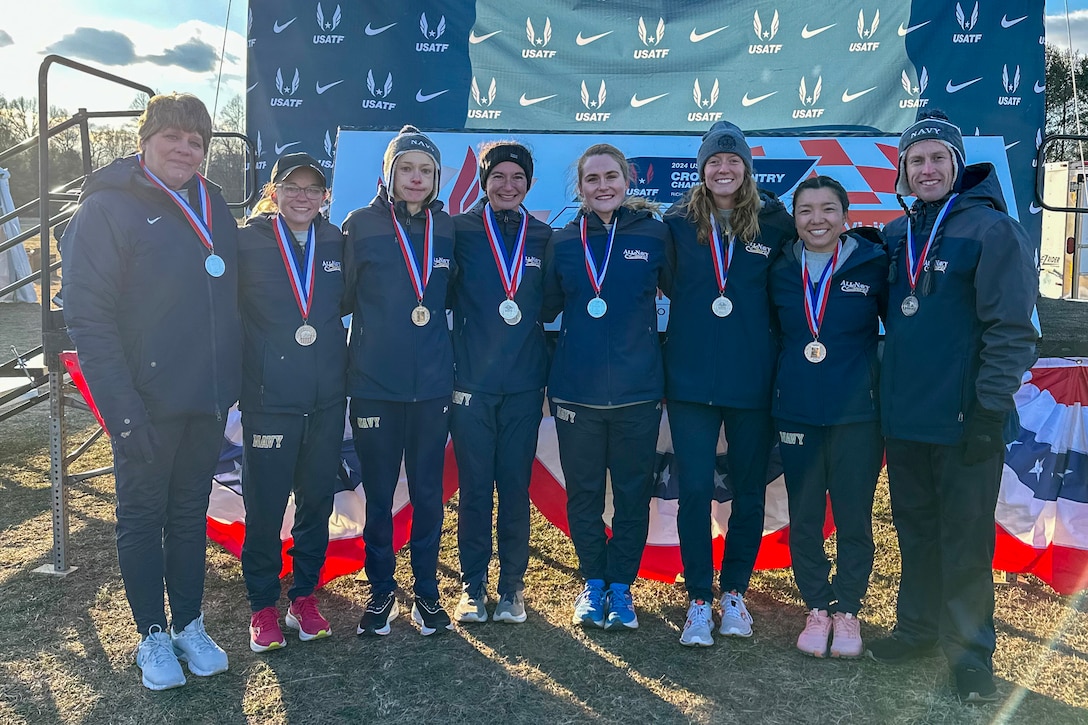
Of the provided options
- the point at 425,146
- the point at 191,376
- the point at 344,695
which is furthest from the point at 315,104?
the point at 344,695

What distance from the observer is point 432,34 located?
6902 mm

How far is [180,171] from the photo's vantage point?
8.59 feet

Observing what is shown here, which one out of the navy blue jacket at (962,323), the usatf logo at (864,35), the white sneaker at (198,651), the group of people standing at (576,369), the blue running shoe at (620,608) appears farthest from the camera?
the usatf logo at (864,35)

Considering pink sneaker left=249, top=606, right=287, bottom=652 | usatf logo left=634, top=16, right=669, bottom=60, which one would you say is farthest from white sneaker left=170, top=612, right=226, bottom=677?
usatf logo left=634, top=16, right=669, bottom=60

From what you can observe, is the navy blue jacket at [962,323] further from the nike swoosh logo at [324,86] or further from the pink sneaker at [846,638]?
the nike swoosh logo at [324,86]

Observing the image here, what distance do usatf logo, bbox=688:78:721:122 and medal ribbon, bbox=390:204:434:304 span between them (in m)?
4.59

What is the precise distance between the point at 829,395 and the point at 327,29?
6.10m

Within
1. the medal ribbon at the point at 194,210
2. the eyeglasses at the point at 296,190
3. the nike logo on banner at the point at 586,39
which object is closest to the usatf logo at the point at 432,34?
the nike logo on banner at the point at 586,39

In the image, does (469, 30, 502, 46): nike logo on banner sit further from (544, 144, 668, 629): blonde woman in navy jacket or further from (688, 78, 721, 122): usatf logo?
(544, 144, 668, 629): blonde woman in navy jacket

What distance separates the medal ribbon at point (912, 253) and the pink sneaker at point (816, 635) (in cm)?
133

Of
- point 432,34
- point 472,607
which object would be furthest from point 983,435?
point 432,34

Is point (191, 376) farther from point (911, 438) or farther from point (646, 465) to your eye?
point (911, 438)

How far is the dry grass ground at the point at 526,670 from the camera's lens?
102 inches

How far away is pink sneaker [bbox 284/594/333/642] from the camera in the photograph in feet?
10.0
